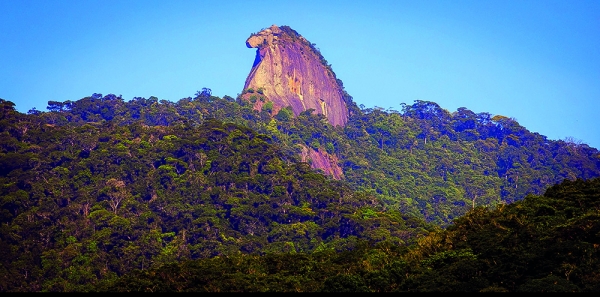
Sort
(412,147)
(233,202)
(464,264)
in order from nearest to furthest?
(464,264), (233,202), (412,147)

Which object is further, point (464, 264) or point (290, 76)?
point (290, 76)

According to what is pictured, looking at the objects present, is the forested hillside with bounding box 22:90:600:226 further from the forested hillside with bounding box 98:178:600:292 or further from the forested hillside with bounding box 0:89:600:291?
the forested hillside with bounding box 98:178:600:292

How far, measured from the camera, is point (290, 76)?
125688 millimetres

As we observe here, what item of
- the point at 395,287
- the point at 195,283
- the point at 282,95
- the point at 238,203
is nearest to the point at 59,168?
the point at 238,203

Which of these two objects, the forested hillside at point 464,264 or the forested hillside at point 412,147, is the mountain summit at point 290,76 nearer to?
the forested hillside at point 412,147

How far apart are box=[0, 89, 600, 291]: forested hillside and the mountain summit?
594 cm

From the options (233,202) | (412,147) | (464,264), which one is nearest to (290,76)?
(412,147)

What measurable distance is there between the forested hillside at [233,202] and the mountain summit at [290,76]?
5944mm

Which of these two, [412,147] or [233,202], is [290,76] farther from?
[233,202]

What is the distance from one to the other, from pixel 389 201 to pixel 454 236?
54.7 metres

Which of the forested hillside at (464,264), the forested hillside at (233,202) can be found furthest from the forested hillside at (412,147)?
the forested hillside at (464,264)

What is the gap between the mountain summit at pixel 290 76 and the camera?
124000 mm

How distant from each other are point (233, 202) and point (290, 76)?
54.9 metres

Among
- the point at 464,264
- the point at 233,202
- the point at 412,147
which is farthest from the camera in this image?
the point at 412,147
